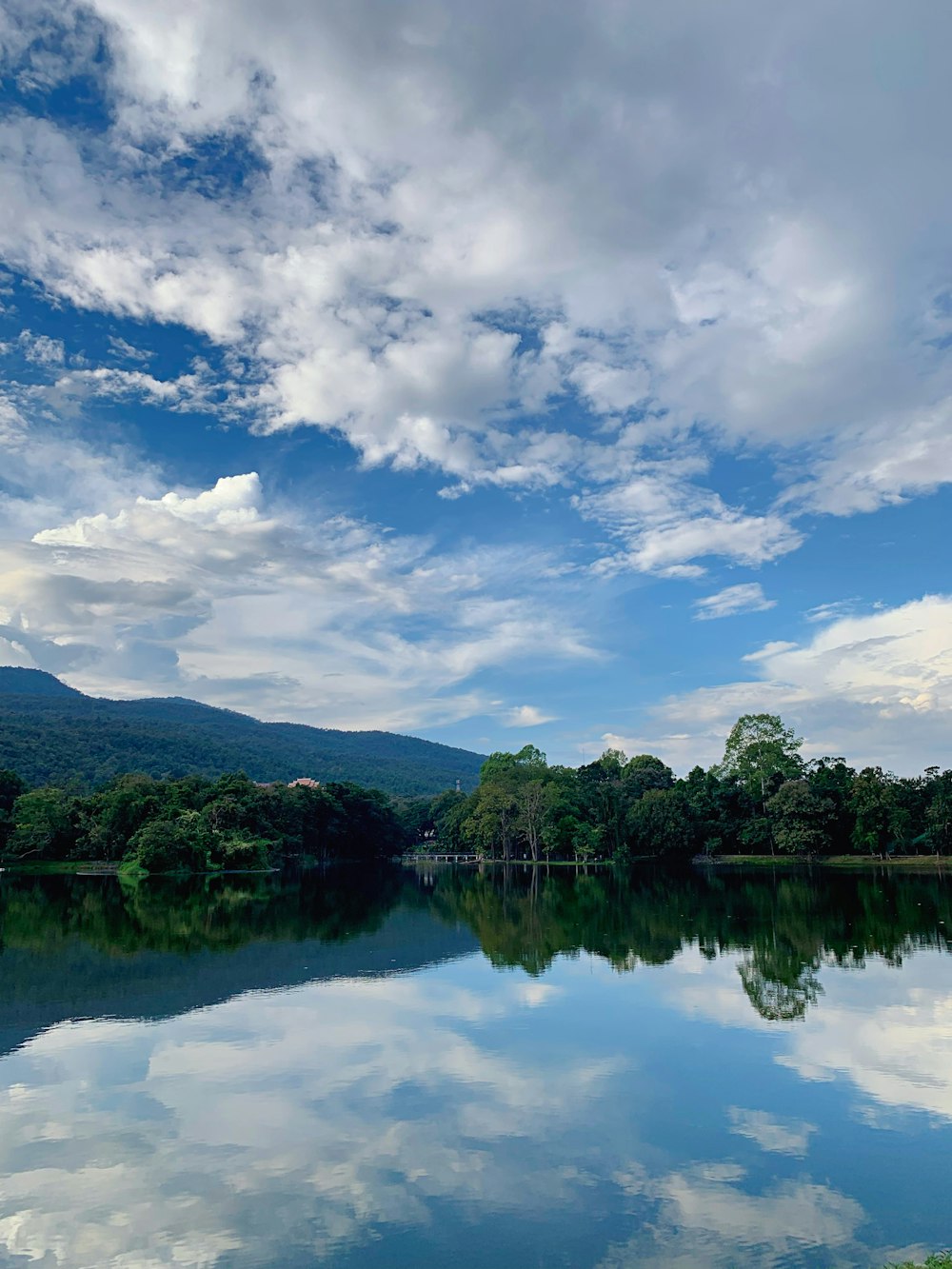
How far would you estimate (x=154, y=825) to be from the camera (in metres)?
63.6

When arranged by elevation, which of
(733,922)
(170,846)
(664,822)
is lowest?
(733,922)

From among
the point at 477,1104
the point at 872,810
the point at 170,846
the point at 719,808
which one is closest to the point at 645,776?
the point at 719,808

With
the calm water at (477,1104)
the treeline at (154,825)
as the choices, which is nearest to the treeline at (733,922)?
the calm water at (477,1104)

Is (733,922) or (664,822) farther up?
(664,822)

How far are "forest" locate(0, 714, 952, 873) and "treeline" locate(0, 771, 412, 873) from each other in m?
0.14

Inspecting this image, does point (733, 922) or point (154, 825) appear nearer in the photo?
point (733, 922)

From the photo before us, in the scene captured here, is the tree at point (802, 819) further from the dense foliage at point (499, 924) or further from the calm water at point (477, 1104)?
the calm water at point (477, 1104)

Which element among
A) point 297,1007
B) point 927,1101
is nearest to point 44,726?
point 297,1007

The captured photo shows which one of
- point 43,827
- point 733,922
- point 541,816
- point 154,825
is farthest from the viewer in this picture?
point 541,816

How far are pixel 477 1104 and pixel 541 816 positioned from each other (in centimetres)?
7224

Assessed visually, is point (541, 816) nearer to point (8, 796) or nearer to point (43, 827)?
point (43, 827)

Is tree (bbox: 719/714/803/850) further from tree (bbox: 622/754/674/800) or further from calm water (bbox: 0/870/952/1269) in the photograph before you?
calm water (bbox: 0/870/952/1269)

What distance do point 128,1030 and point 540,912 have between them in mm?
22765

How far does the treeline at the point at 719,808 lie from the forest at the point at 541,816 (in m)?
0.15
